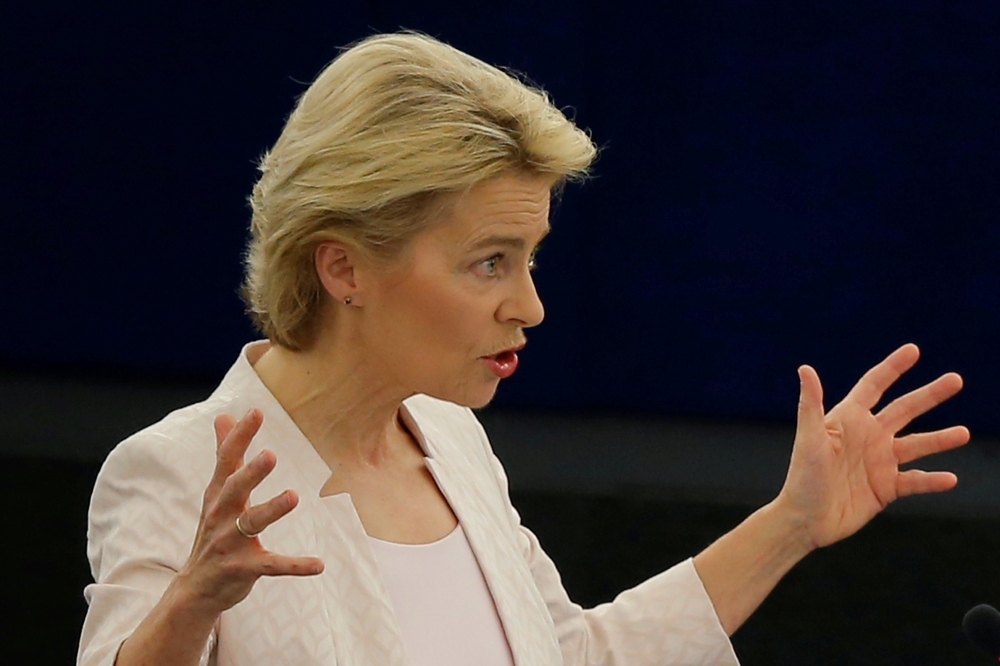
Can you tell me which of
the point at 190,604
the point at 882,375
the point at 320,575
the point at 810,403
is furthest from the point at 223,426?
the point at 882,375

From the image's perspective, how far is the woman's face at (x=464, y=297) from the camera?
151 centimetres

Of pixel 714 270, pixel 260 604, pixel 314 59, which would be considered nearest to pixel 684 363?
pixel 714 270

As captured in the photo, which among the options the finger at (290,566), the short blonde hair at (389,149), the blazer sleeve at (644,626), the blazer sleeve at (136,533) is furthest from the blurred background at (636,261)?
the finger at (290,566)

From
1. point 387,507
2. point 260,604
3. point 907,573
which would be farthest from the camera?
point 907,573

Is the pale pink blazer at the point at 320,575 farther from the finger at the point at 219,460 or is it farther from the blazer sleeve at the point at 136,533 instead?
the finger at the point at 219,460

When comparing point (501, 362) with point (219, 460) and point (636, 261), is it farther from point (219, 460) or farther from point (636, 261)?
point (636, 261)

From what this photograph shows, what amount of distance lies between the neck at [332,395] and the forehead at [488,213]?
6.8 inches

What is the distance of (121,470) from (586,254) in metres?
1.30

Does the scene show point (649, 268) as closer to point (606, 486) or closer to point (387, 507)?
point (606, 486)

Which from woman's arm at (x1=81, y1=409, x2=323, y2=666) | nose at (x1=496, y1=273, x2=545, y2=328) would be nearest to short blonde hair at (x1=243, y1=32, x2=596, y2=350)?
nose at (x1=496, y1=273, x2=545, y2=328)

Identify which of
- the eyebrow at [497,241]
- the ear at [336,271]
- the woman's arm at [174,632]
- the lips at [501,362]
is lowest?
the woman's arm at [174,632]

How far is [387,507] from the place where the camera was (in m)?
1.62

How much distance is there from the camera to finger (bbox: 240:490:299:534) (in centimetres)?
113

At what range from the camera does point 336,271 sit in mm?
1543
